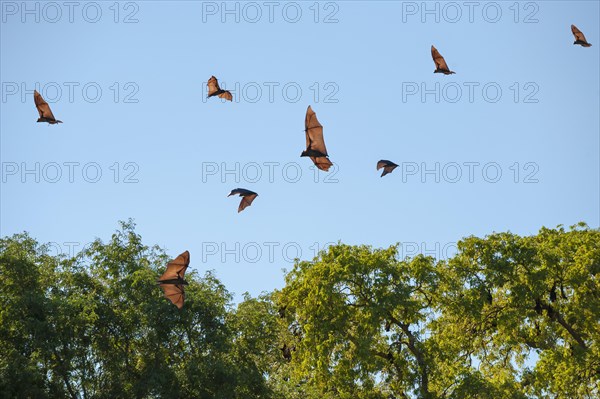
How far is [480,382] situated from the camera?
128ft

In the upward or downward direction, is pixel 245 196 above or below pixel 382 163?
below

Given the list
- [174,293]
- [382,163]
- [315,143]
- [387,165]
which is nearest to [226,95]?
[382,163]

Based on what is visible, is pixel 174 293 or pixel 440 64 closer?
pixel 440 64

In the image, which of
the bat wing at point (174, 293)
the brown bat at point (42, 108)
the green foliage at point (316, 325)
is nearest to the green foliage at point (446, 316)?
the green foliage at point (316, 325)

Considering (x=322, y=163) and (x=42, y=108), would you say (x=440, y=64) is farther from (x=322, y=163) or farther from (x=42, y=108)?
(x=42, y=108)

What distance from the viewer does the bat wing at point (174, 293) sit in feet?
119

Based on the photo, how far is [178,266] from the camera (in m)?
33.1

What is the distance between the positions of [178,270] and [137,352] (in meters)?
9.88

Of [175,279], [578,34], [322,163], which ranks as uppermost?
[578,34]

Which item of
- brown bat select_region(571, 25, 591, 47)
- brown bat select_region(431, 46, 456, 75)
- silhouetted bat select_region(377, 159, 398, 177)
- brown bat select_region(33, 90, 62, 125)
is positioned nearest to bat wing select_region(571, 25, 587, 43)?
brown bat select_region(571, 25, 591, 47)

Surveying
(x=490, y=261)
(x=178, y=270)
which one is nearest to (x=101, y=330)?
(x=178, y=270)

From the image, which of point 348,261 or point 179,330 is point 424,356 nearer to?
point 348,261

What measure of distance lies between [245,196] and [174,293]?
5.58 metres

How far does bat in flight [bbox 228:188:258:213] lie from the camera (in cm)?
3312
